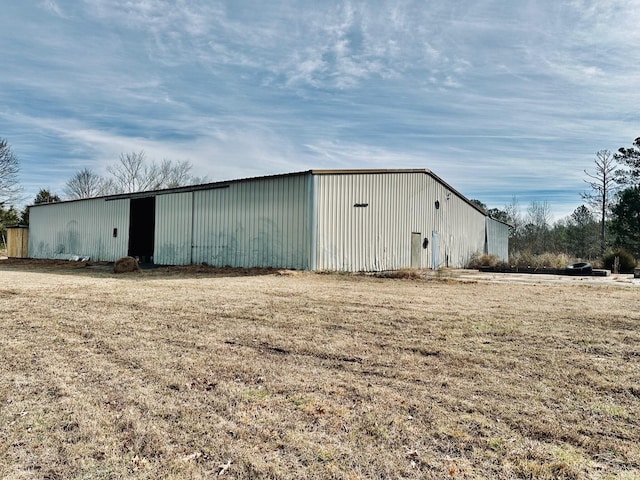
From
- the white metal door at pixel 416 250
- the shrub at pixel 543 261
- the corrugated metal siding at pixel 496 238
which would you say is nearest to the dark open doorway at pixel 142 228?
the white metal door at pixel 416 250

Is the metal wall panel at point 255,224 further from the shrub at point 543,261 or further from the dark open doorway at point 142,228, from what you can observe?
the shrub at point 543,261

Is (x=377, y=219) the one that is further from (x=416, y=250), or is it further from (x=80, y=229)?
(x=80, y=229)

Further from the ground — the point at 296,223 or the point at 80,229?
the point at 80,229

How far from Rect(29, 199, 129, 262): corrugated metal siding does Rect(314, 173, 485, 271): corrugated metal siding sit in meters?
12.2

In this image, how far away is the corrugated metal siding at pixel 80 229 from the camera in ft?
72.8

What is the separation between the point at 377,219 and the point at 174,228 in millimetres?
9383

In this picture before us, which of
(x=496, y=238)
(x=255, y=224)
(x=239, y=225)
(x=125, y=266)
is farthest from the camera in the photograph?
(x=496, y=238)

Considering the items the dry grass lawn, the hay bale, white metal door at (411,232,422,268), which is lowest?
the dry grass lawn

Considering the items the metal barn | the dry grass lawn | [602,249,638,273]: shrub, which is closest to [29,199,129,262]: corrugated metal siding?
the metal barn

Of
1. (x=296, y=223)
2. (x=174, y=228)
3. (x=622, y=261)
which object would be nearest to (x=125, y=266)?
(x=174, y=228)

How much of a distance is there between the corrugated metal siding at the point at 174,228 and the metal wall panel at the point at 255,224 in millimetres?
516

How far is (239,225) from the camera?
16.9 metres

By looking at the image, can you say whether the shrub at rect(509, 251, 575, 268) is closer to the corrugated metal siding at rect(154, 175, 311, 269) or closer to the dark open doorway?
the corrugated metal siding at rect(154, 175, 311, 269)

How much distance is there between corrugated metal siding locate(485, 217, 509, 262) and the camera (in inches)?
1078
